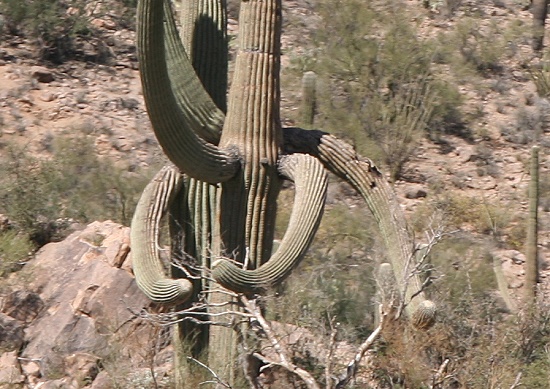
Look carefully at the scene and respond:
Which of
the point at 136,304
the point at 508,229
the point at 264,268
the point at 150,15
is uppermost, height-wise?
the point at 150,15

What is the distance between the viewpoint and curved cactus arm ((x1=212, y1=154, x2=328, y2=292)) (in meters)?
7.04

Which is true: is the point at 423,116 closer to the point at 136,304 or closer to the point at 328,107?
the point at 328,107

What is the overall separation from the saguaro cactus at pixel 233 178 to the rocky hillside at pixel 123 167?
0.86 meters

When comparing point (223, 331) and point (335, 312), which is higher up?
point (223, 331)

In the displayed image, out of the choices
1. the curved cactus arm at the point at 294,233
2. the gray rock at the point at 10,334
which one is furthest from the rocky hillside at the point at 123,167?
the curved cactus arm at the point at 294,233

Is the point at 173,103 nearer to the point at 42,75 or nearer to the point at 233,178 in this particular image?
the point at 233,178

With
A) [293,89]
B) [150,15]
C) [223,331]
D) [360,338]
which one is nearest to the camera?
[150,15]

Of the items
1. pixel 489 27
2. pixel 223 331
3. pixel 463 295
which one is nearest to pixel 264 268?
pixel 223 331

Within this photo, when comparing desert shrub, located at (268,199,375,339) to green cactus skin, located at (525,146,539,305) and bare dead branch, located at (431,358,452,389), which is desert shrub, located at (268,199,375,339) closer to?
bare dead branch, located at (431,358,452,389)

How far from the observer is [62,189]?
1358 centimetres

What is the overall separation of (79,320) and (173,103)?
339cm

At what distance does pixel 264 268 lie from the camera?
7324 mm

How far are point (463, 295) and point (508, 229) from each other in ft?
11.5

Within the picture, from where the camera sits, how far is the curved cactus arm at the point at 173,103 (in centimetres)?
668
